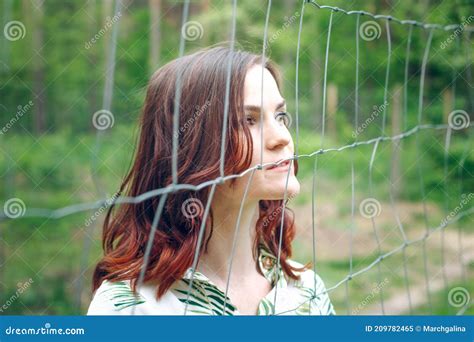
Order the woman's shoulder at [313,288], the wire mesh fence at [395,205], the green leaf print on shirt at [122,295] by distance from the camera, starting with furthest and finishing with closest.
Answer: the wire mesh fence at [395,205] < the woman's shoulder at [313,288] < the green leaf print on shirt at [122,295]

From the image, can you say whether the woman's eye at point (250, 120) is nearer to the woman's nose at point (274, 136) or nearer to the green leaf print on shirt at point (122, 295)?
the woman's nose at point (274, 136)

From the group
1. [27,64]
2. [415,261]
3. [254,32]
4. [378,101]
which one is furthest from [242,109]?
[27,64]

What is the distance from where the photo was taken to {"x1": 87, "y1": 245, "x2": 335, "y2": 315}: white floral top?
0.77 meters

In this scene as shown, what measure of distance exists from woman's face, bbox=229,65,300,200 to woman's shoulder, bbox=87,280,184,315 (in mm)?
168

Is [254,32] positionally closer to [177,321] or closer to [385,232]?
[385,232]

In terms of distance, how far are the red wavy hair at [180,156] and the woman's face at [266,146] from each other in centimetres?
1

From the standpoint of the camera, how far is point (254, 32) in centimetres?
369

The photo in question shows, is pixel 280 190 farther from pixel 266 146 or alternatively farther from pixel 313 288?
pixel 313 288

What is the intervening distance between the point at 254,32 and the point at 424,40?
97cm

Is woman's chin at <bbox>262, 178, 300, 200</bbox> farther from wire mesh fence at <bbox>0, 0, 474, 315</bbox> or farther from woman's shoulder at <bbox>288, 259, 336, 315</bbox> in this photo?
wire mesh fence at <bbox>0, 0, 474, 315</bbox>

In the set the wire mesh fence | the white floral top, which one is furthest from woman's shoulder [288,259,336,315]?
the wire mesh fence

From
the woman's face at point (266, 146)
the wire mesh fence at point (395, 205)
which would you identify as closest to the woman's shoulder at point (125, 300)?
the woman's face at point (266, 146)

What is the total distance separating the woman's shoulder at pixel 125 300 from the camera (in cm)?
77

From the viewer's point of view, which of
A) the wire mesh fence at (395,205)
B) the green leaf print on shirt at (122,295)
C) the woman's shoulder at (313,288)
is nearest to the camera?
the green leaf print on shirt at (122,295)
